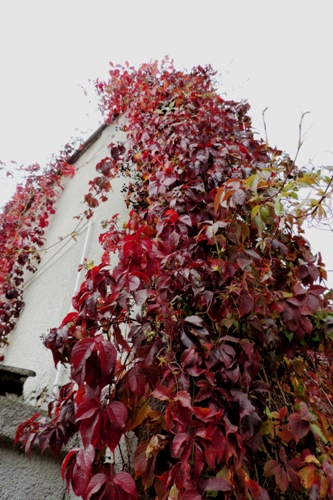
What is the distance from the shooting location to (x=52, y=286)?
2.64 m

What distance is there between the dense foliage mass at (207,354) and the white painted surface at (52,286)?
28.9 inches

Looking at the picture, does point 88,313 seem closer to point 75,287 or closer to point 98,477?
point 98,477

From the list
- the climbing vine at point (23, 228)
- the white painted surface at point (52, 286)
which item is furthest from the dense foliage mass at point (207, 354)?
the climbing vine at point (23, 228)

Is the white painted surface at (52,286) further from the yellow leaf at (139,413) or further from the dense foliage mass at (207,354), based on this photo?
the yellow leaf at (139,413)

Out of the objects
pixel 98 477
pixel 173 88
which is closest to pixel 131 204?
pixel 173 88

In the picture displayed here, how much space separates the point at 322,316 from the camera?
4.61 feet

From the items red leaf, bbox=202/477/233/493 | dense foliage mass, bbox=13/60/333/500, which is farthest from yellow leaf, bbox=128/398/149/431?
red leaf, bbox=202/477/233/493

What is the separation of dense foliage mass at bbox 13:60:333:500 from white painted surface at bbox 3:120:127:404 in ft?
2.41

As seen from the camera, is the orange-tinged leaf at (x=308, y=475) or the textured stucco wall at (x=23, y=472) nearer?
the orange-tinged leaf at (x=308, y=475)

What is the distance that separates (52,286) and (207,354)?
1.75 meters

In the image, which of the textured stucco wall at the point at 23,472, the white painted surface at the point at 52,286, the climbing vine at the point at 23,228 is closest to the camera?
the textured stucco wall at the point at 23,472

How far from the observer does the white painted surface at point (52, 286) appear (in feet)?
6.70

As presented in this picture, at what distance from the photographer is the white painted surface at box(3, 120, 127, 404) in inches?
80.4

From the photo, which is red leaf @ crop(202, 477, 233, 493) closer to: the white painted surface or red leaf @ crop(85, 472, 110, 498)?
red leaf @ crop(85, 472, 110, 498)
